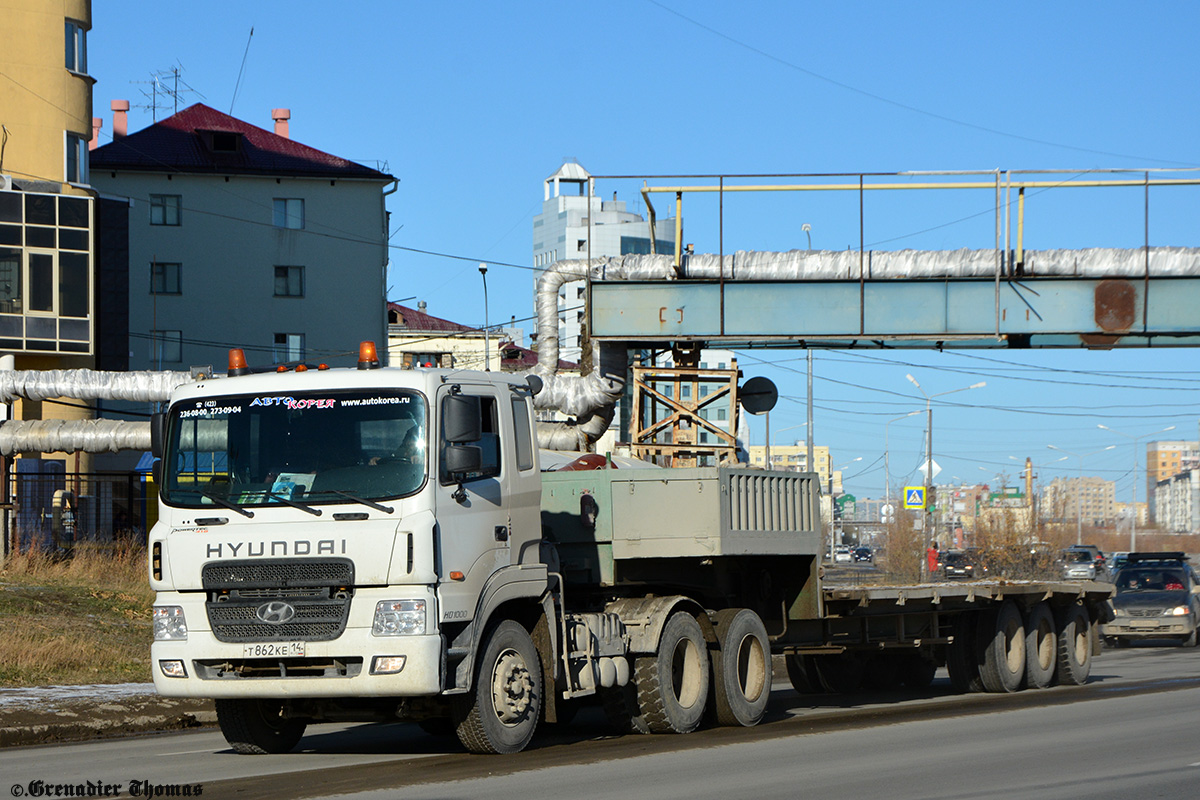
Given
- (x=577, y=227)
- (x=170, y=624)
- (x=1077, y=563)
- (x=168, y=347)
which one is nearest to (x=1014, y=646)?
(x=170, y=624)

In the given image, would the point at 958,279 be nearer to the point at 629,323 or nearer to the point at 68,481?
the point at 629,323

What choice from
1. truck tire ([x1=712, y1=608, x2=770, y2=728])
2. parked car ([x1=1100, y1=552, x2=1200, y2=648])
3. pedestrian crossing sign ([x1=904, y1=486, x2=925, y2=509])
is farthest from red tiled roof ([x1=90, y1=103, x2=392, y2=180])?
truck tire ([x1=712, y1=608, x2=770, y2=728])

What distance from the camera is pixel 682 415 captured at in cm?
2444

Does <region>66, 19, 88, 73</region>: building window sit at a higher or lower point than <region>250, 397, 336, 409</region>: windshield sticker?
higher

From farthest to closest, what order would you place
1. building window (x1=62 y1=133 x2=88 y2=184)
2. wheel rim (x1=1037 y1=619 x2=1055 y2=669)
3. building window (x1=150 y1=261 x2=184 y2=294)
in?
building window (x1=150 y1=261 x2=184 y2=294), building window (x1=62 y1=133 x2=88 y2=184), wheel rim (x1=1037 y1=619 x2=1055 y2=669)

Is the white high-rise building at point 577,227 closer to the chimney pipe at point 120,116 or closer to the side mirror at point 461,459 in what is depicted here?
the chimney pipe at point 120,116

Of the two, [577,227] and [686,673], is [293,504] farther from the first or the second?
[577,227]

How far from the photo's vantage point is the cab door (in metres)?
10.1

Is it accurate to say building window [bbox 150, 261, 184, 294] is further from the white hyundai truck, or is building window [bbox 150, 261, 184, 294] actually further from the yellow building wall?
the white hyundai truck

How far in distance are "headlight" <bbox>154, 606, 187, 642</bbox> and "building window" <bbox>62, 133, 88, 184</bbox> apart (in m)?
34.7

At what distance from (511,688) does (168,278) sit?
181 feet

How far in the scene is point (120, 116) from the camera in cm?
6875

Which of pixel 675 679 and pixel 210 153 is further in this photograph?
pixel 210 153

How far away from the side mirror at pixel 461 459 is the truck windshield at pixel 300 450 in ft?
0.58
